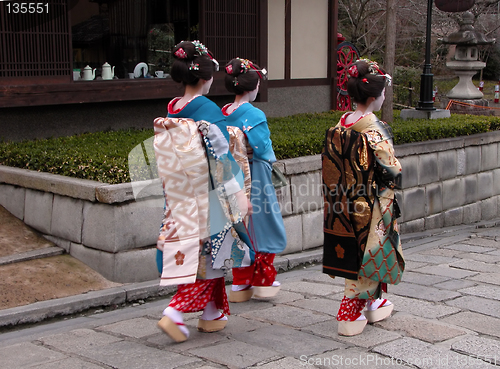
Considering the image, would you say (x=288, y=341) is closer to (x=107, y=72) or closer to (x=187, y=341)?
(x=187, y=341)

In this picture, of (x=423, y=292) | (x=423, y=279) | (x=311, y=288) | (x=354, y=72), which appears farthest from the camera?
(x=423, y=279)

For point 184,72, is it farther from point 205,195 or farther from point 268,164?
point 268,164

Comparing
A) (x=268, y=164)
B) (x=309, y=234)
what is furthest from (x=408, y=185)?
(x=268, y=164)

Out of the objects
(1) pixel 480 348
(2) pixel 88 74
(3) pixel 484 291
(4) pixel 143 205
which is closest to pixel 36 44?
(2) pixel 88 74

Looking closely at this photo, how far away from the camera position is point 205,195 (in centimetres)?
387

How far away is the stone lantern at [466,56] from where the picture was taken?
1577cm

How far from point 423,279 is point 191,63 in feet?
10.2

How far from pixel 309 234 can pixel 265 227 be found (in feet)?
5.62

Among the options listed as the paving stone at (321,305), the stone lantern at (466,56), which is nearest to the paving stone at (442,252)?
the paving stone at (321,305)

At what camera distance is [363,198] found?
392 centimetres

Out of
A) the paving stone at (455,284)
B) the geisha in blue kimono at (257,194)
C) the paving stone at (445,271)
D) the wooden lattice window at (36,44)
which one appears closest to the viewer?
the geisha in blue kimono at (257,194)

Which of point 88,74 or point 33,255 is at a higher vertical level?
point 88,74

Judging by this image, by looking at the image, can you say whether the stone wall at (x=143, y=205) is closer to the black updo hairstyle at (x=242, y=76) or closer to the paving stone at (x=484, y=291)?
the black updo hairstyle at (x=242, y=76)

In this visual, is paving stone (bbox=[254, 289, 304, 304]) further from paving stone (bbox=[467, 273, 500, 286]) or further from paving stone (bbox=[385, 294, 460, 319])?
paving stone (bbox=[467, 273, 500, 286])
